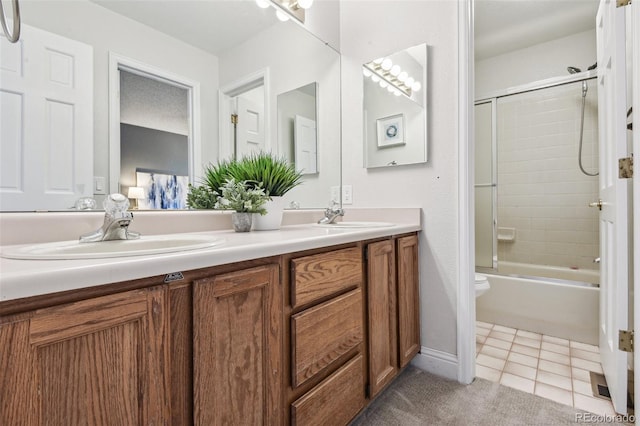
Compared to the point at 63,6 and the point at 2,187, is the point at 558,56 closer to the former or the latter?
the point at 63,6

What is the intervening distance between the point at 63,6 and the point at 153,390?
3.76ft

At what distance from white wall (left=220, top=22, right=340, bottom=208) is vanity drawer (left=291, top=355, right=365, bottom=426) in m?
1.00

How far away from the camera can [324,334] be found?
0.98 metres

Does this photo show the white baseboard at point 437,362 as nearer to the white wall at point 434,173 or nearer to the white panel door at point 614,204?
the white wall at point 434,173

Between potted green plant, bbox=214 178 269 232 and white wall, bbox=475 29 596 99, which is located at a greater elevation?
white wall, bbox=475 29 596 99

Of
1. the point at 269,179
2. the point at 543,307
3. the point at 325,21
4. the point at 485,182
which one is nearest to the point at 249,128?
the point at 269,179

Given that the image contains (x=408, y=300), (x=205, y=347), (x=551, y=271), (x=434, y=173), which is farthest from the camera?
(x=551, y=271)

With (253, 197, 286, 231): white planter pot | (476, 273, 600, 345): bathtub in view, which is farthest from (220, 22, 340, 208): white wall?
(476, 273, 600, 345): bathtub

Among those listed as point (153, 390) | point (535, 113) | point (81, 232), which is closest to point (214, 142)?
point (81, 232)

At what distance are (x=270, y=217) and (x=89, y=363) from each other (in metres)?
0.89

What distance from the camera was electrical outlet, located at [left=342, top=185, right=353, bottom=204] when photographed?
6.47ft

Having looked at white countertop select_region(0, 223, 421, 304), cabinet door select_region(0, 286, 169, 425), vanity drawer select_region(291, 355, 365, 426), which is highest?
white countertop select_region(0, 223, 421, 304)

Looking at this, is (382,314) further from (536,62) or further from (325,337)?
(536,62)

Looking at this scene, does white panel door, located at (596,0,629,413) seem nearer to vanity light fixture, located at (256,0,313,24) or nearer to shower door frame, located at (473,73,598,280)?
shower door frame, located at (473,73,598,280)
